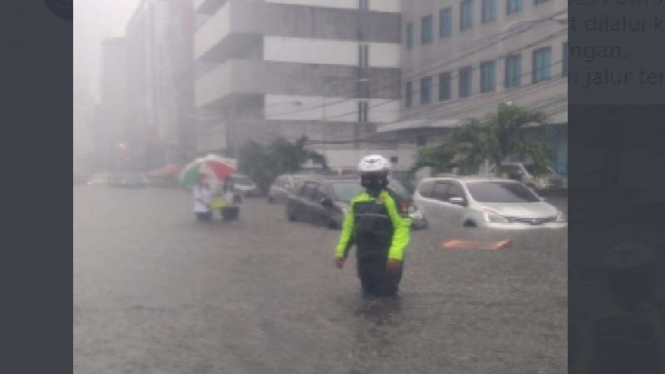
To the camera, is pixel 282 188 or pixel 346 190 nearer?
pixel 282 188

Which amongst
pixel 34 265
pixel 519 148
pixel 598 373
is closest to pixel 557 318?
pixel 598 373

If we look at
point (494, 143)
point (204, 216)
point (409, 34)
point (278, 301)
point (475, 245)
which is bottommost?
point (278, 301)

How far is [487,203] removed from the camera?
184 centimetres

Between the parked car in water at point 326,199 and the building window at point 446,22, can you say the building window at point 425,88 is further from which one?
the parked car in water at point 326,199

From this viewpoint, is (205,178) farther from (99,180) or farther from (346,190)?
(346,190)

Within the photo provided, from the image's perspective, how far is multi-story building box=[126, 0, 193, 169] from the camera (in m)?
1.76

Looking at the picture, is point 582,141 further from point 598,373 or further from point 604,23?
point 598,373

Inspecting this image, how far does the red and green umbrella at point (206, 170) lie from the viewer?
5.48 feet

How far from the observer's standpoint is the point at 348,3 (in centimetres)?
188

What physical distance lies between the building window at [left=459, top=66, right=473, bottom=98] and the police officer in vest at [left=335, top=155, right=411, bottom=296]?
36cm

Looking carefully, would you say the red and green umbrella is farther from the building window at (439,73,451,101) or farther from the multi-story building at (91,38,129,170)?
the building window at (439,73,451,101)

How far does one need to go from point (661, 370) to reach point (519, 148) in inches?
28.6

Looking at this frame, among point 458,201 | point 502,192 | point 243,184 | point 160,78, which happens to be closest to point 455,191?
point 458,201

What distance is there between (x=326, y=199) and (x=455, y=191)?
39 cm
